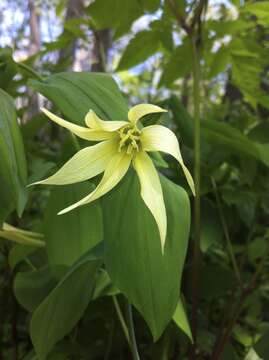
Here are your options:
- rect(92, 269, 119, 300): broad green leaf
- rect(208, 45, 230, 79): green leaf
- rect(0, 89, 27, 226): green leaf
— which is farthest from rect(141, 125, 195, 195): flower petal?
rect(208, 45, 230, 79): green leaf

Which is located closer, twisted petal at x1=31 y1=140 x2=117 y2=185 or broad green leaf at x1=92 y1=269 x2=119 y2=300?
twisted petal at x1=31 y1=140 x2=117 y2=185

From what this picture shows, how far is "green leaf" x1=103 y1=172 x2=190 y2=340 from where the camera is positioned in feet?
1.20

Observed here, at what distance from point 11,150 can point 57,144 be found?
2.69 ft

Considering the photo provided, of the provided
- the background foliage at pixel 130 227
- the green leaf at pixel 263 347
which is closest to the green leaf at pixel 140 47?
the background foliage at pixel 130 227

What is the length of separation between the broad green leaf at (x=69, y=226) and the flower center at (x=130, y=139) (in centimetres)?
13

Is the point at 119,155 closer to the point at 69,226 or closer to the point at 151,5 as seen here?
the point at 69,226

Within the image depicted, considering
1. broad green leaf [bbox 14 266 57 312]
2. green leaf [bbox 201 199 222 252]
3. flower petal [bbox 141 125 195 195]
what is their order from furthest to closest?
1. green leaf [bbox 201 199 222 252]
2. broad green leaf [bbox 14 266 57 312]
3. flower petal [bbox 141 125 195 195]

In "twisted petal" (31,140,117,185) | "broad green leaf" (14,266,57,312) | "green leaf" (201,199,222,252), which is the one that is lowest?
"green leaf" (201,199,222,252)

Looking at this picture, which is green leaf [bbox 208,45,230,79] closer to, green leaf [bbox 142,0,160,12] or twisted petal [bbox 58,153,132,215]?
green leaf [bbox 142,0,160,12]

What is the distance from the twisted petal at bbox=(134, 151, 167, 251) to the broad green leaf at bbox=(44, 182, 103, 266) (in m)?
0.14

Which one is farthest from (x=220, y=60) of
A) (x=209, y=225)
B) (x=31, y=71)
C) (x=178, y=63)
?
(x=31, y=71)

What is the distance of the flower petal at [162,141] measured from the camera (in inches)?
12.8

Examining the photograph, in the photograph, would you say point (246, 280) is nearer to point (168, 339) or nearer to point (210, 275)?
point (210, 275)

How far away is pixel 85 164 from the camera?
1.21 ft
